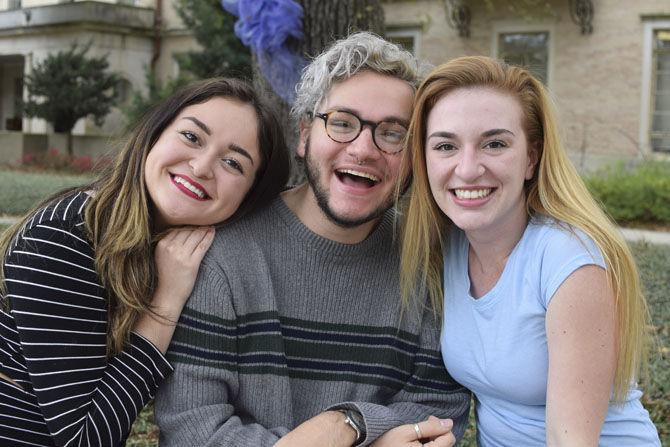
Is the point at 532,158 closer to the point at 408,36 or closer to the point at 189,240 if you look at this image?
the point at 189,240

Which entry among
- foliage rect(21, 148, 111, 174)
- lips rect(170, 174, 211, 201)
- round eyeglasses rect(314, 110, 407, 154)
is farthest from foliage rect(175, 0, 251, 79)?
lips rect(170, 174, 211, 201)

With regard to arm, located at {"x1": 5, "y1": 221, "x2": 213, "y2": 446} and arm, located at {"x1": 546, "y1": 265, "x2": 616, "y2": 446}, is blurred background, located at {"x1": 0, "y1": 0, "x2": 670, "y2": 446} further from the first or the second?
arm, located at {"x1": 546, "y1": 265, "x2": 616, "y2": 446}

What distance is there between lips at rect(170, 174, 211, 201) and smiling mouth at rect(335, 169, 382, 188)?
0.43 meters

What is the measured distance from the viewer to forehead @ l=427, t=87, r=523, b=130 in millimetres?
2377

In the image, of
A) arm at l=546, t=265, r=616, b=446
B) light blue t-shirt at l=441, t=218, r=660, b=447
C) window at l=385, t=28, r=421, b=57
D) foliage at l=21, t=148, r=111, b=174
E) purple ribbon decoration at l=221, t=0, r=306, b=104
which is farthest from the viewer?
foliage at l=21, t=148, r=111, b=174

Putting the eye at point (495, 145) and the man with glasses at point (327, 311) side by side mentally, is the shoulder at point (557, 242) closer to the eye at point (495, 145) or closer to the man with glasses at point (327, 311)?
the eye at point (495, 145)

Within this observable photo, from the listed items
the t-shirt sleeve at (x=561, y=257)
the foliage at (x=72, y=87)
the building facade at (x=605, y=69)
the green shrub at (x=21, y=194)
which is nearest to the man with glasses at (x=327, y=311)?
the t-shirt sleeve at (x=561, y=257)

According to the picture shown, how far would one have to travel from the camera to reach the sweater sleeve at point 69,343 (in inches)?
86.7

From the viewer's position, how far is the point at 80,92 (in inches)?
796

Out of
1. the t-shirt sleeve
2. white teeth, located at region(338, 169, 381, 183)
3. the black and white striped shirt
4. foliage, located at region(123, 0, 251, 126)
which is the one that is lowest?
the black and white striped shirt

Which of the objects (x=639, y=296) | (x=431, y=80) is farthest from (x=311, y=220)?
(x=639, y=296)

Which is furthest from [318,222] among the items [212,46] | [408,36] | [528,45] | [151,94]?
[151,94]

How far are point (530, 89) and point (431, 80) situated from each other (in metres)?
0.29

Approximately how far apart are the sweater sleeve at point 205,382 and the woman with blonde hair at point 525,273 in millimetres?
658
